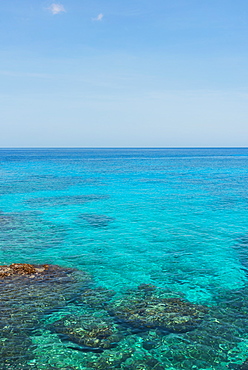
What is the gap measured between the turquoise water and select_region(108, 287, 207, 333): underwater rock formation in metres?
0.39

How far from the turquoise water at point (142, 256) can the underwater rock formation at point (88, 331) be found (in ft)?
0.85

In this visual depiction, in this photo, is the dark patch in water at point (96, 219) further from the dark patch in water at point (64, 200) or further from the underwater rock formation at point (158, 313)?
the underwater rock formation at point (158, 313)

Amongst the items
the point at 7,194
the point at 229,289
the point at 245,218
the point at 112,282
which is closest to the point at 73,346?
the point at 112,282

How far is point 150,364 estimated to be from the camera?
1055 cm

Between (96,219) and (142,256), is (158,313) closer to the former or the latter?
(142,256)

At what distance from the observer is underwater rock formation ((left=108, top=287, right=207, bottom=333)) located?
41.4 feet

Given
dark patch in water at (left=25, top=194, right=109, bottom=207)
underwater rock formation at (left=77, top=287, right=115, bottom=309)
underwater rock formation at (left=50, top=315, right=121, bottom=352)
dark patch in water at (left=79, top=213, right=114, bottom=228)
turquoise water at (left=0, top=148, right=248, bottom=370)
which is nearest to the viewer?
turquoise water at (left=0, top=148, right=248, bottom=370)

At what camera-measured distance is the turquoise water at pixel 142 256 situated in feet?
36.1

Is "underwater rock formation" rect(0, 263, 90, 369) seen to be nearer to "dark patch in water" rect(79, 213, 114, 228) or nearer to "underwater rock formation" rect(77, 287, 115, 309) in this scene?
"underwater rock formation" rect(77, 287, 115, 309)

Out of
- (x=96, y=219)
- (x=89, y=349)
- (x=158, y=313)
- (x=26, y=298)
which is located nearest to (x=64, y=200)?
(x=96, y=219)

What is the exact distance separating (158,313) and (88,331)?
10.4ft

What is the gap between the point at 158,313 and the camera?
13.4m

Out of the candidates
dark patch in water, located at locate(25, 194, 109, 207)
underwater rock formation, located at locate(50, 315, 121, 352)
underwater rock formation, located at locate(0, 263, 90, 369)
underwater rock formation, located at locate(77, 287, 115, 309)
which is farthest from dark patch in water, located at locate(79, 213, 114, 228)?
underwater rock formation, located at locate(50, 315, 121, 352)

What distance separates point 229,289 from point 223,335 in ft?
14.6
